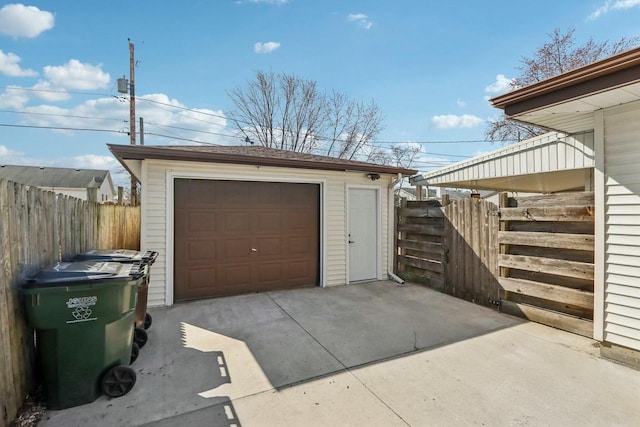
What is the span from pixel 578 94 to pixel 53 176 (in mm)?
35077

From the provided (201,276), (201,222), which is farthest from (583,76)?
(201,276)

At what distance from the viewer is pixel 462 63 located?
10.6 m

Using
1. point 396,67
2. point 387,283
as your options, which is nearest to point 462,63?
point 396,67

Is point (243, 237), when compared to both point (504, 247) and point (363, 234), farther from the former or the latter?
point (504, 247)

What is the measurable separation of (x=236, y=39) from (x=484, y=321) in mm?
9852

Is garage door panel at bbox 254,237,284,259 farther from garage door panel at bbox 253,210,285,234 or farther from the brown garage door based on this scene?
garage door panel at bbox 253,210,285,234

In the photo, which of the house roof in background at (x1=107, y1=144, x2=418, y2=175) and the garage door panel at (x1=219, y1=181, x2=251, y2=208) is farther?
the garage door panel at (x1=219, y1=181, x2=251, y2=208)

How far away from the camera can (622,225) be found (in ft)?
10.4

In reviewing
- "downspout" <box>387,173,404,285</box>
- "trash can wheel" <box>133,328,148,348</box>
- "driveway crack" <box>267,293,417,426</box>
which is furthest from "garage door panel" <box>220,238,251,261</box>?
"downspout" <box>387,173,404,285</box>

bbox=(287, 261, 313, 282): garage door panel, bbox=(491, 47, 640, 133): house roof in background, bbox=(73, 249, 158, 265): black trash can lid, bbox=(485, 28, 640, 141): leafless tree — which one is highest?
bbox=(485, 28, 640, 141): leafless tree

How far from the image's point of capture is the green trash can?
225cm

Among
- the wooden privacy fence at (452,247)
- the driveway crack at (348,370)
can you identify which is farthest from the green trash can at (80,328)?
the wooden privacy fence at (452,247)

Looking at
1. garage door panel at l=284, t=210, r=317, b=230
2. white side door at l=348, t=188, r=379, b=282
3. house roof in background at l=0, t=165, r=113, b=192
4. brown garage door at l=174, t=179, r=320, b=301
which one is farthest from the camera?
house roof in background at l=0, t=165, r=113, b=192

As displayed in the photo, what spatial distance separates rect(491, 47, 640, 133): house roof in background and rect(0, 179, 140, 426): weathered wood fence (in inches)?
181
